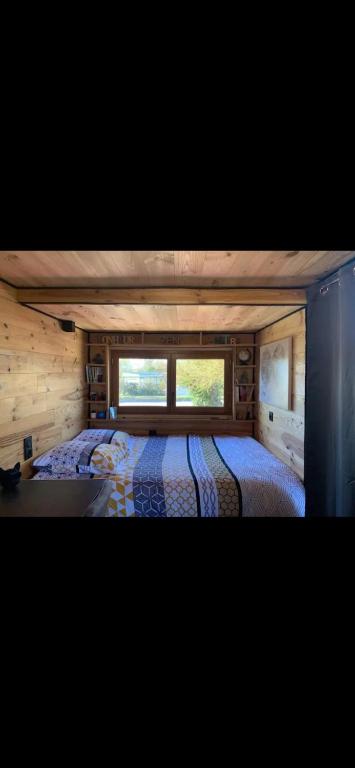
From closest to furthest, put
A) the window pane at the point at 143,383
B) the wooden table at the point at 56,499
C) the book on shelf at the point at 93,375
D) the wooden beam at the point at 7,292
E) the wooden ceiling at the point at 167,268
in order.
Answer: the wooden table at the point at 56,499, the wooden ceiling at the point at 167,268, the wooden beam at the point at 7,292, the book on shelf at the point at 93,375, the window pane at the point at 143,383

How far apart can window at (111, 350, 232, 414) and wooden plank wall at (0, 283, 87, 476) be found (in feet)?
2.47

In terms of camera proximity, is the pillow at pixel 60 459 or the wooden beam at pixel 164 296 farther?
the pillow at pixel 60 459

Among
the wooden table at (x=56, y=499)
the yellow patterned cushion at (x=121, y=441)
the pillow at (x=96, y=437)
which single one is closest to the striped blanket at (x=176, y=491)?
the yellow patterned cushion at (x=121, y=441)

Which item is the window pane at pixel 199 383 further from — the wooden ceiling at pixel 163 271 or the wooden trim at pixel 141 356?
the wooden ceiling at pixel 163 271

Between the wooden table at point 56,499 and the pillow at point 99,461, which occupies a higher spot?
the wooden table at point 56,499

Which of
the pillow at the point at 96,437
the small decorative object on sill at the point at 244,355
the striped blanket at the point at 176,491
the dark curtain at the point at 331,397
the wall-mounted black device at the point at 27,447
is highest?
the small decorative object on sill at the point at 244,355

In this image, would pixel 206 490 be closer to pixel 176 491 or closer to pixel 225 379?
pixel 176 491

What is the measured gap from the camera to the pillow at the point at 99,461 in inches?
100

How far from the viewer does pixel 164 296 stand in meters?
2.08

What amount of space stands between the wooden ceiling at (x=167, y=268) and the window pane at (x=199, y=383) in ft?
7.31

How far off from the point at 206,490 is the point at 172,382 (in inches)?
83.7

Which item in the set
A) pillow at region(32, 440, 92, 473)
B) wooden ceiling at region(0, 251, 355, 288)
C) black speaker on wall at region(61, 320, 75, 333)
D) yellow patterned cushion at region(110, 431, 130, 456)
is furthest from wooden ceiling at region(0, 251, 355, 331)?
yellow patterned cushion at region(110, 431, 130, 456)
